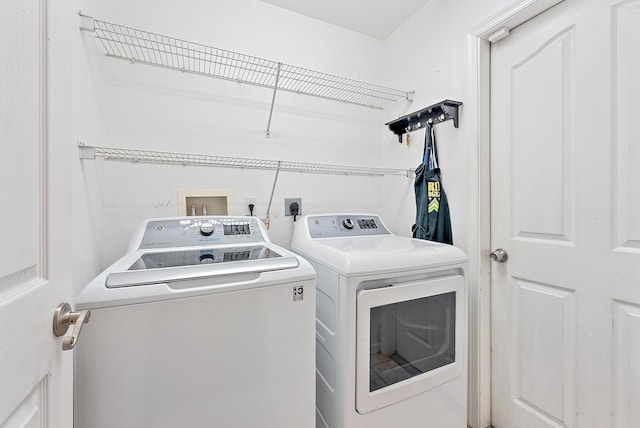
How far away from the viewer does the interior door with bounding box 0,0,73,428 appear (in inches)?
16.6

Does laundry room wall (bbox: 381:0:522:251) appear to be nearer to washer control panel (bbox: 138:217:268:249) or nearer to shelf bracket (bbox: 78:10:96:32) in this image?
washer control panel (bbox: 138:217:268:249)

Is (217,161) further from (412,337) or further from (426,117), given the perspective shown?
(412,337)

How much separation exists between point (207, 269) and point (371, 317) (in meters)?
0.72

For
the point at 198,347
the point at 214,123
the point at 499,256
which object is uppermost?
the point at 214,123

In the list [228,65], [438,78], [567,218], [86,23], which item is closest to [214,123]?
[228,65]

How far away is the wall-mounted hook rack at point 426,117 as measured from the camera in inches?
63.9

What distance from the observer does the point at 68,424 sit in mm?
632

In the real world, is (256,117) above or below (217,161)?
above

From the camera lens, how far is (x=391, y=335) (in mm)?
1318

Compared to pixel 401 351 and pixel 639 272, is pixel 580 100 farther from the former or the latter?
pixel 401 351

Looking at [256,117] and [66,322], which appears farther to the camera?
[256,117]

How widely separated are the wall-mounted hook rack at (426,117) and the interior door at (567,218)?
0.20m

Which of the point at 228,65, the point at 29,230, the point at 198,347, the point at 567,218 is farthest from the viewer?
the point at 228,65

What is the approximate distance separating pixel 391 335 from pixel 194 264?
3.17 feet
